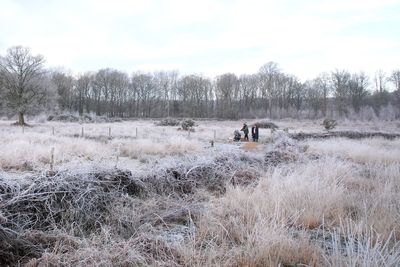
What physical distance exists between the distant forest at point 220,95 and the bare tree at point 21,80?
30753 mm

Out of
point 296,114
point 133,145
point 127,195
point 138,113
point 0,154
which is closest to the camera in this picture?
point 127,195

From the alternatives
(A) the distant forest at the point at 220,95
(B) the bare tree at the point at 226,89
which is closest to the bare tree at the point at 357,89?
(A) the distant forest at the point at 220,95

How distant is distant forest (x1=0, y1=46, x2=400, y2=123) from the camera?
72938mm

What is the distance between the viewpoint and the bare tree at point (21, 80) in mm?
38438

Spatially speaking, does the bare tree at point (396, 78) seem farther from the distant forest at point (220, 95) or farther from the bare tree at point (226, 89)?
the bare tree at point (226, 89)

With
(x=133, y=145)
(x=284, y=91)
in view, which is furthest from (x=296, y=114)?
(x=133, y=145)

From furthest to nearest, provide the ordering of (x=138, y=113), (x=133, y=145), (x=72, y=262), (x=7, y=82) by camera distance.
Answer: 1. (x=138, y=113)
2. (x=7, y=82)
3. (x=133, y=145)
4. (x=72, y=262)

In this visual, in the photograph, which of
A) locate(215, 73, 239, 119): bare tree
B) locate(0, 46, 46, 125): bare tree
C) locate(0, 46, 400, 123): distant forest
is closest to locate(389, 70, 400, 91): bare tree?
locate(0, 46, 400, 123): distant forest

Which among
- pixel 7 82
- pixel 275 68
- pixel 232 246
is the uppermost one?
pixel 275 68

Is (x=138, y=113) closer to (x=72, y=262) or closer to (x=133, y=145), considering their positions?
(x=133, y=145)

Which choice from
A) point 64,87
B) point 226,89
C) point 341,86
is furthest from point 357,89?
point 64,87

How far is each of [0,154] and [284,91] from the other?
260 ft

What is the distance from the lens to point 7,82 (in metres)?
38.6

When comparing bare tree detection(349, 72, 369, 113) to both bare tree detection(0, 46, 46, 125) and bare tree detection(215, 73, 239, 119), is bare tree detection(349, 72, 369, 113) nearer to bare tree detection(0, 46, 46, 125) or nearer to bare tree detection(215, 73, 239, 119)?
bare tree detection(215, 73, 239, 119)
